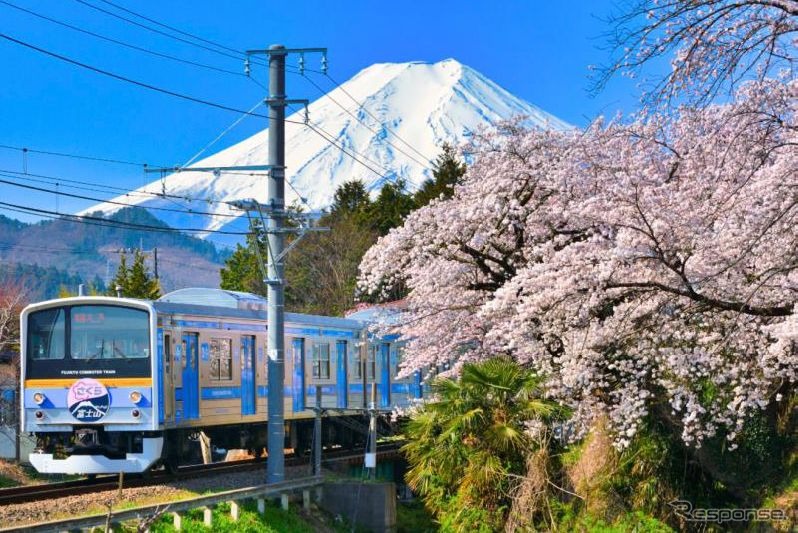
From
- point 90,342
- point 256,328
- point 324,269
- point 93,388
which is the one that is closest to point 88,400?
point 93,388

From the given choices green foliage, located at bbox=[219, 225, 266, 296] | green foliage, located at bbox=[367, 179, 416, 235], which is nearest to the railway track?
green foliage, located at bbox=[219, 225, 266, 296]

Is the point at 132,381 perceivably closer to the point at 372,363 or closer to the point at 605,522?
the point at 605,522

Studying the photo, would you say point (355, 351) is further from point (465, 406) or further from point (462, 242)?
point (465, 406)

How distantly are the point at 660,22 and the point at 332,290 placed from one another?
35.6 meters

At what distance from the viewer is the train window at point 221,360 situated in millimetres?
18562

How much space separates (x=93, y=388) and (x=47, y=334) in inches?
45.9

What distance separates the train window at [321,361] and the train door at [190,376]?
4.39 m

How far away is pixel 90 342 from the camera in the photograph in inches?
663

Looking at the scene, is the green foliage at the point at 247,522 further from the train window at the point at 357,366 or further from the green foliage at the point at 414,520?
the train window at the point at 357,366

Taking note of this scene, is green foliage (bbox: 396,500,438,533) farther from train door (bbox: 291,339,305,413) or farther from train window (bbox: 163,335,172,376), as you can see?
train window (bbox: 163,335,172,376)

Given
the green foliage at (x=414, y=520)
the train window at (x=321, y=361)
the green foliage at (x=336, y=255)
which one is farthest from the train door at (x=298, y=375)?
the green foliage at (x=336, y=255)

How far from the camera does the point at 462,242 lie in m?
18.3

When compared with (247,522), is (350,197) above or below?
above

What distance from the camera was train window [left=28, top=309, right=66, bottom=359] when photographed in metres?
16.9
